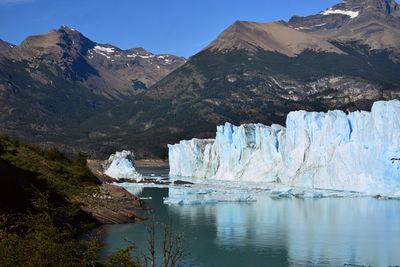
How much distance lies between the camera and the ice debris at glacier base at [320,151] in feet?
151

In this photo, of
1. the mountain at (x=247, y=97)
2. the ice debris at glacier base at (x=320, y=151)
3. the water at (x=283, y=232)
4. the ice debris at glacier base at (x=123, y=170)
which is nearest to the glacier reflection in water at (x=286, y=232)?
the water at (x=283, y=232)

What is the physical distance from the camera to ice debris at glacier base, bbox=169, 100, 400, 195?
4606cm

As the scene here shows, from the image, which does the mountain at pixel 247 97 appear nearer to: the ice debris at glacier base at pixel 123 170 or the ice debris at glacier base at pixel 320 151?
the ice debris at glacier base at pixel 123 170

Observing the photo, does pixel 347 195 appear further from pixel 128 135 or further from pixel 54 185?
pixel 128 135

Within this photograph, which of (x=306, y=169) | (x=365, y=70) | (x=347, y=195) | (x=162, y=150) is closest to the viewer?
(x=347, y=195)

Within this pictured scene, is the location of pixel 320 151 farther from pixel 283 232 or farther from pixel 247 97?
pixel 247 97

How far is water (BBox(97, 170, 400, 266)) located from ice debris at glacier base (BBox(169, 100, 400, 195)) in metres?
4.13

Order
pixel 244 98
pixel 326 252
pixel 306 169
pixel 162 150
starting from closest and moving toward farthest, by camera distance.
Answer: pixel 326 252
pixel 306 169
pixel 162 150
pixel 244 98

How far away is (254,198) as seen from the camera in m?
46.1

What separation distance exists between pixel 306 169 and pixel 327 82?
122165 mm

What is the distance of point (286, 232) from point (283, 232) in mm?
170

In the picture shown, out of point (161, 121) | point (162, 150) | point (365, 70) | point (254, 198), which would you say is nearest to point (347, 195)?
point (254, 198)

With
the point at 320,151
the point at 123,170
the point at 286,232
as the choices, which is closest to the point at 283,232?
the point at 286,232

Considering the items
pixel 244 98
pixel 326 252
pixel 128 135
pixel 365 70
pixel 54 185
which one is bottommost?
pixel 326 252
